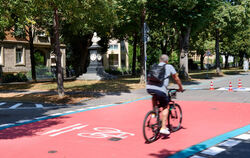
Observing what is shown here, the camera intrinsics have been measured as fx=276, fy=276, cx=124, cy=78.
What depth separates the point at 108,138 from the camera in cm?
635

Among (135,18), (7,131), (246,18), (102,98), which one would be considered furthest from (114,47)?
(7,131)

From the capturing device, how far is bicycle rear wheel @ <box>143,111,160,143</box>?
18.8ft

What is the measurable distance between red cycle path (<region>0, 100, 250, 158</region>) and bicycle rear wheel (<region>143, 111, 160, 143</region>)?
15cm

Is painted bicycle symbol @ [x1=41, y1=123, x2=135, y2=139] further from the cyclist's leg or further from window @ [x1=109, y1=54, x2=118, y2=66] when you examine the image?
window @ [x1=109, y1=54, x2=118, y2=66]

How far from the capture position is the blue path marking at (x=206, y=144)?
5090 mm

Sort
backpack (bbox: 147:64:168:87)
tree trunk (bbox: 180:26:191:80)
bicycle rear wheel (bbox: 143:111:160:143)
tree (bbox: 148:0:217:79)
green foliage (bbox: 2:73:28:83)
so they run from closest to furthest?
1. bicycle rear wheel (bbox: 143:111:160:143)
2. backpack (bbox: 147:64:168:87)
3. tree (bbox: 148:0:217:79)
4. tree trunk (bbox: 180:26:191:80)
5. green foliage (bbox: 2:73:28:83)

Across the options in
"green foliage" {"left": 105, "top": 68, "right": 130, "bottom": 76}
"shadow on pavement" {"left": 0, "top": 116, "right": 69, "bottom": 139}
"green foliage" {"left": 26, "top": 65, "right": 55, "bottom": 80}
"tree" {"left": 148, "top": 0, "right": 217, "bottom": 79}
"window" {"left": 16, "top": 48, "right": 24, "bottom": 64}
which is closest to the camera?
"shadow on pavement" {"left": 0, "top": 116, "right": 69, "bottom": 139}

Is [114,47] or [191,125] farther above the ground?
[114,47]

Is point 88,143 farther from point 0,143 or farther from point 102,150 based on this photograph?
point 0,143

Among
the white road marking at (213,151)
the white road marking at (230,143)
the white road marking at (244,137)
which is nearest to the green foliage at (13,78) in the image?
the white road marking at (244,137)

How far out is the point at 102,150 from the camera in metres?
5.43

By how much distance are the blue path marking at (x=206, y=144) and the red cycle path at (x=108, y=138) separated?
0.16 meters

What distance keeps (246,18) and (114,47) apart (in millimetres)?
35906

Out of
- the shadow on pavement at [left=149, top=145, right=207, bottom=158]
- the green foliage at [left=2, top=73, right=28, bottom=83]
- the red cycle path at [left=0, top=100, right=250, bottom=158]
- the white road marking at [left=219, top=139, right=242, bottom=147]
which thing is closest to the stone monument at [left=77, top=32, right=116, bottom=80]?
the green foliage at [left=2, top=73, right=28, bottom=83]
